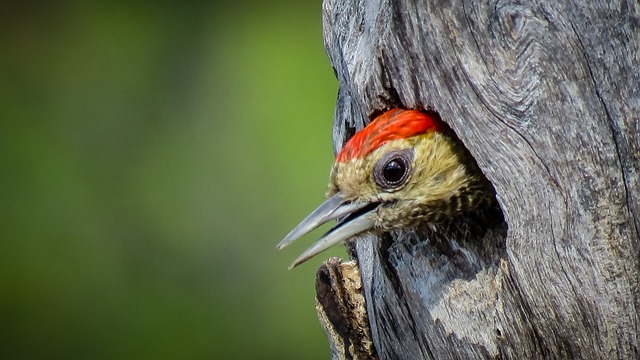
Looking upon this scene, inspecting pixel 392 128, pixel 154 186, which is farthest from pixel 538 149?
pixel 154 186

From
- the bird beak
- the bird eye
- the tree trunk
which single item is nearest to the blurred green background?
the bird beak

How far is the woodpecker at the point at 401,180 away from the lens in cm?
375

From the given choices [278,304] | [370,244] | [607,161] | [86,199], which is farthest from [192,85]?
[607,161]

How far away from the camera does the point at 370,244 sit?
13.6 feet

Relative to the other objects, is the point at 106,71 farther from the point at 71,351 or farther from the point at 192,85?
the point at 71,351

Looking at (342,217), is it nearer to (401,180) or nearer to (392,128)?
(401,180)

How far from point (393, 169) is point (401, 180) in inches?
Answer: 2.1

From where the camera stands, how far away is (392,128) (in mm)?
3709

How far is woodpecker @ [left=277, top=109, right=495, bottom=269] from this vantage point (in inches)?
148

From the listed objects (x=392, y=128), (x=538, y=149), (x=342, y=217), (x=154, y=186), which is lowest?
(x=538, y=149)

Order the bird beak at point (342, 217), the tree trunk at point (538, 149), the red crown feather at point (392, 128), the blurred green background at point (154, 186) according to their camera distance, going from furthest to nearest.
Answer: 1. the blurred green background at point (154, 186)
2. the bird beak at point (342, 217)
3. the red crown feather at point (392, 128)
4. the tree trunk at point (538, 149)

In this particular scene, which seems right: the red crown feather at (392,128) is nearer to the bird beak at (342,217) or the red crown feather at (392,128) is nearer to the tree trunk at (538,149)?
the tree trunk at (538,149)

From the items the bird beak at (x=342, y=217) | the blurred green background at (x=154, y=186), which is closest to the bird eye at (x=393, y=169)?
the bird beak at (x=342, y=217)

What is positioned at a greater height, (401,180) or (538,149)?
(401,180)
